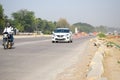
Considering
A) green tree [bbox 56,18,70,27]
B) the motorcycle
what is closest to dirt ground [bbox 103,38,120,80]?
the motorcycle

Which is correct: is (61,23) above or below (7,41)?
above

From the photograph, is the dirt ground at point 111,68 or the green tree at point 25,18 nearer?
the dirt ground at point 111,68

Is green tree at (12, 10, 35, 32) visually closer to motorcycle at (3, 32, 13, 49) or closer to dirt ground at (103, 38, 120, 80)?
motorcycle at (3, 32, 13, 49)

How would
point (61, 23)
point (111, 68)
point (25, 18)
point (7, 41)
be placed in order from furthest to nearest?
point (61, 23)
point (25, 18)
point (7, 41)
point (111, 68)

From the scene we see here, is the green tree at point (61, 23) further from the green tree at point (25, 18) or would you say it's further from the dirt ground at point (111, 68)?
the dirt ground at point (111, 68)

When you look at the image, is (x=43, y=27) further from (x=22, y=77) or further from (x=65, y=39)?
(x=22, y=77)

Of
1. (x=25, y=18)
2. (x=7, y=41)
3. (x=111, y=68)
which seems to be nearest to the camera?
(x=111, y=68)

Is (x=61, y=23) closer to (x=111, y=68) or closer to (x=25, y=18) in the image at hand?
(x=25, y=18)

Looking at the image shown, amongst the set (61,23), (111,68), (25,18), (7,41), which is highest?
(25,18)

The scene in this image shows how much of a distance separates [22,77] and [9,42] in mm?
12293

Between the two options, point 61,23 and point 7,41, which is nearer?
point 7,41

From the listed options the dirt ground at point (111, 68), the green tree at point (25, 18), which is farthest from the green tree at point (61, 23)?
the dirt ground at point (111, 68)

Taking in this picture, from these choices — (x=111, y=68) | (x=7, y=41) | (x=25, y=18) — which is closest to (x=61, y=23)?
(x=25, y=18)

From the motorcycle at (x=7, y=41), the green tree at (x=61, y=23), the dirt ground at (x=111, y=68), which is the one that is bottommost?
the dirt ground at (x=111, y=68)
